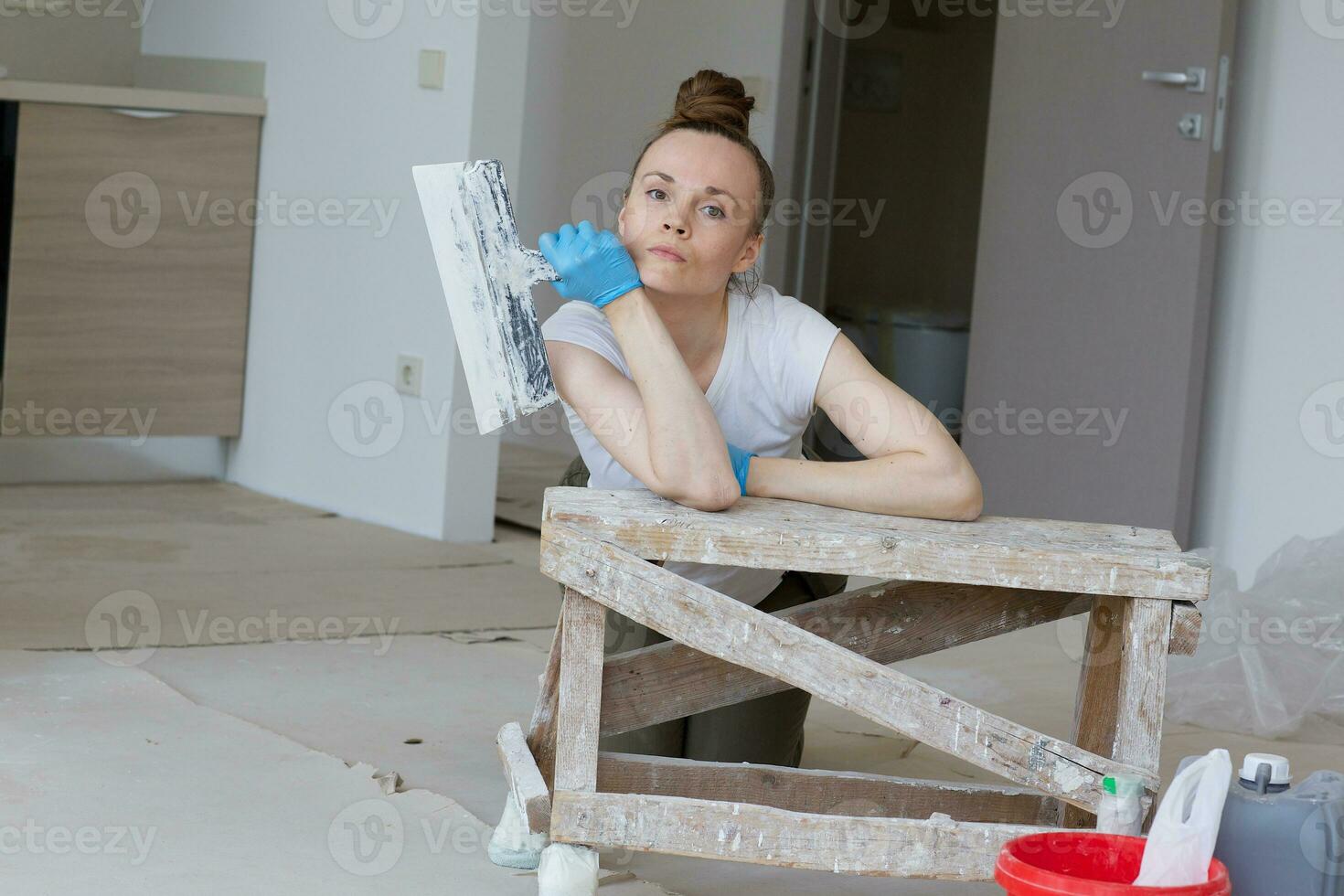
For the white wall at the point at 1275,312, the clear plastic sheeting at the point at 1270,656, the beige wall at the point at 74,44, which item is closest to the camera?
the clear plastic sheeting at the point at 1270,656

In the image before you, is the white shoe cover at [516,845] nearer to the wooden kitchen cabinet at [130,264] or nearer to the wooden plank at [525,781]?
the wooden plank at [525,781]

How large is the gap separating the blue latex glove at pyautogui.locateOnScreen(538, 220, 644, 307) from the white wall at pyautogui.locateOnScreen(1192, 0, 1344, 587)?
207 centimetres

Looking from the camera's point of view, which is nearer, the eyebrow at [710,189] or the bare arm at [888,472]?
the bare arm at [888,472]

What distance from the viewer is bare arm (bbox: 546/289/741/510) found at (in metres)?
1.49

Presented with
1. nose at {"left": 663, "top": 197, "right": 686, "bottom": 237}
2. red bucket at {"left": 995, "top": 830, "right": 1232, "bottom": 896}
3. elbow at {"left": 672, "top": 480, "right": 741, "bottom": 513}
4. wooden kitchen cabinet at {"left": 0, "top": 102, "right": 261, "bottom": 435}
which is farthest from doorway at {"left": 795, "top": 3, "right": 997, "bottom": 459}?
red bucket at {"left": 995, "top": 830, "right": 1232, "bottom": 896}

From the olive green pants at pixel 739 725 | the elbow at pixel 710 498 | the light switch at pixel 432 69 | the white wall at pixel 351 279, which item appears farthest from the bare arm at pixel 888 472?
the light switch at pixel 432 69

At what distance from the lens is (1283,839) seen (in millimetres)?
1328

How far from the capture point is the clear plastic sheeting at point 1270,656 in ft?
8.21

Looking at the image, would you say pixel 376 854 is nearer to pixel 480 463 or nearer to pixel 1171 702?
pixel 1171 702

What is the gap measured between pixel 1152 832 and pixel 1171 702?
1412 mm

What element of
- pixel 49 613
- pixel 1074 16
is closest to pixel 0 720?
pixel 49 613

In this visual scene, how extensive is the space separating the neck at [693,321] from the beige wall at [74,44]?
3.41m

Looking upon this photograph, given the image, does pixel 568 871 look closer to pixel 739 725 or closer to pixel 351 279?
pixel 739 725

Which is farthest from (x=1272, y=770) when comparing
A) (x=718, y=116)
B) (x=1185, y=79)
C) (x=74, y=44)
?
(x=74, y=44)
